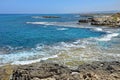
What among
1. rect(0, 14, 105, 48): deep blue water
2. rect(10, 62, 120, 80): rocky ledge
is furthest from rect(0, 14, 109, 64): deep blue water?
rect(10, 62, 120, 80): rocky ledge

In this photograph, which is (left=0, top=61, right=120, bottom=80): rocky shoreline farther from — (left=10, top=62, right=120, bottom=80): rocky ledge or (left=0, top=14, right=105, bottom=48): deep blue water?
(left=0, top=14, right=105, bottom=48): deep blue water

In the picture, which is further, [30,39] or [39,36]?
[39,36]

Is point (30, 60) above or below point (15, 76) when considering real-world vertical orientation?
below

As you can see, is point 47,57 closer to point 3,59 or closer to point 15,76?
point 3,59

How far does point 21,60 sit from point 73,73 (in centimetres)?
1154

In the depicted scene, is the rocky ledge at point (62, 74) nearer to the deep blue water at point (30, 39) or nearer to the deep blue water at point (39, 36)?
the deep blue water at point (30, 39)

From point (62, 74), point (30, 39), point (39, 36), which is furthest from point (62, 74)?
point (39, 36)

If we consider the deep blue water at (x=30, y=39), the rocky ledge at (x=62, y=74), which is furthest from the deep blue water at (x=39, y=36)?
the rocky ledge at (x=62, y=74)

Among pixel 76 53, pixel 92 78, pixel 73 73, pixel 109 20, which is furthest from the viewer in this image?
pixel 109 20

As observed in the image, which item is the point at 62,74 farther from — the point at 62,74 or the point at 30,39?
the point at 30,39

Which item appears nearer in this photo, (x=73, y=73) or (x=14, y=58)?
(x=73, y=73)

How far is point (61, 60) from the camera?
21312mm

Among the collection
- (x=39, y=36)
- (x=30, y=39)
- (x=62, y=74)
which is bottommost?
(x=39, y=36)

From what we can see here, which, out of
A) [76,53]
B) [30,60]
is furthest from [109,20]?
[30,60]
